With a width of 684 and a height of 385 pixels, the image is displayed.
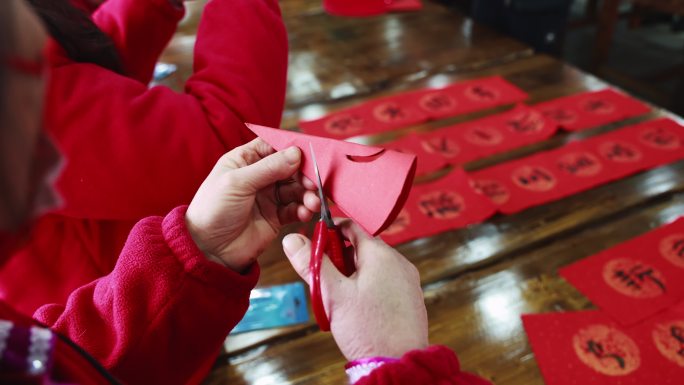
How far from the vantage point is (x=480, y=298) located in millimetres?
719

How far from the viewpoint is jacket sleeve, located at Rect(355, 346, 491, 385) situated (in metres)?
0.37

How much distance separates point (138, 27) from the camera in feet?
2.81

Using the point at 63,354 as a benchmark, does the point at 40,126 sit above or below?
above

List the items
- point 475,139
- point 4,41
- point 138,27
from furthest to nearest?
point 475,139 → point 138,27 → point 4,41

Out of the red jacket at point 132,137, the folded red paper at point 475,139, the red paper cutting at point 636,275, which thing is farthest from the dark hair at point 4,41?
the folded red paper at point 475,139

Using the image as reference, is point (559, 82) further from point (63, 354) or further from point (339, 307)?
point (63, 354)

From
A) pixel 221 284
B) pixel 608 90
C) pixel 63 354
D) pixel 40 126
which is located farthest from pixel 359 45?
pixel 40 126

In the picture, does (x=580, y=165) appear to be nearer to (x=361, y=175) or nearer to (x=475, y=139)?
(x=475, y=139)

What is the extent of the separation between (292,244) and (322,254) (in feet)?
0.13

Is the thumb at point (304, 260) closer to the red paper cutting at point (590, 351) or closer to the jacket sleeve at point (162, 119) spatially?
the jacket sleeve at point (162, 119)

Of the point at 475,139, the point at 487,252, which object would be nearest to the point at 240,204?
the point at 487,252

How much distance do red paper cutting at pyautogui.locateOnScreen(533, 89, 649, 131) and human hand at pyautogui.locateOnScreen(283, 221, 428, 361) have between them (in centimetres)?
84

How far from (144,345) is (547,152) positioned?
0.88 meters

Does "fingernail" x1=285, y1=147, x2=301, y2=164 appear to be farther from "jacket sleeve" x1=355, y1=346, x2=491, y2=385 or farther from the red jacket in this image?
"jacket sleeve" x1=355, y1=346, x2=491, y2=385
